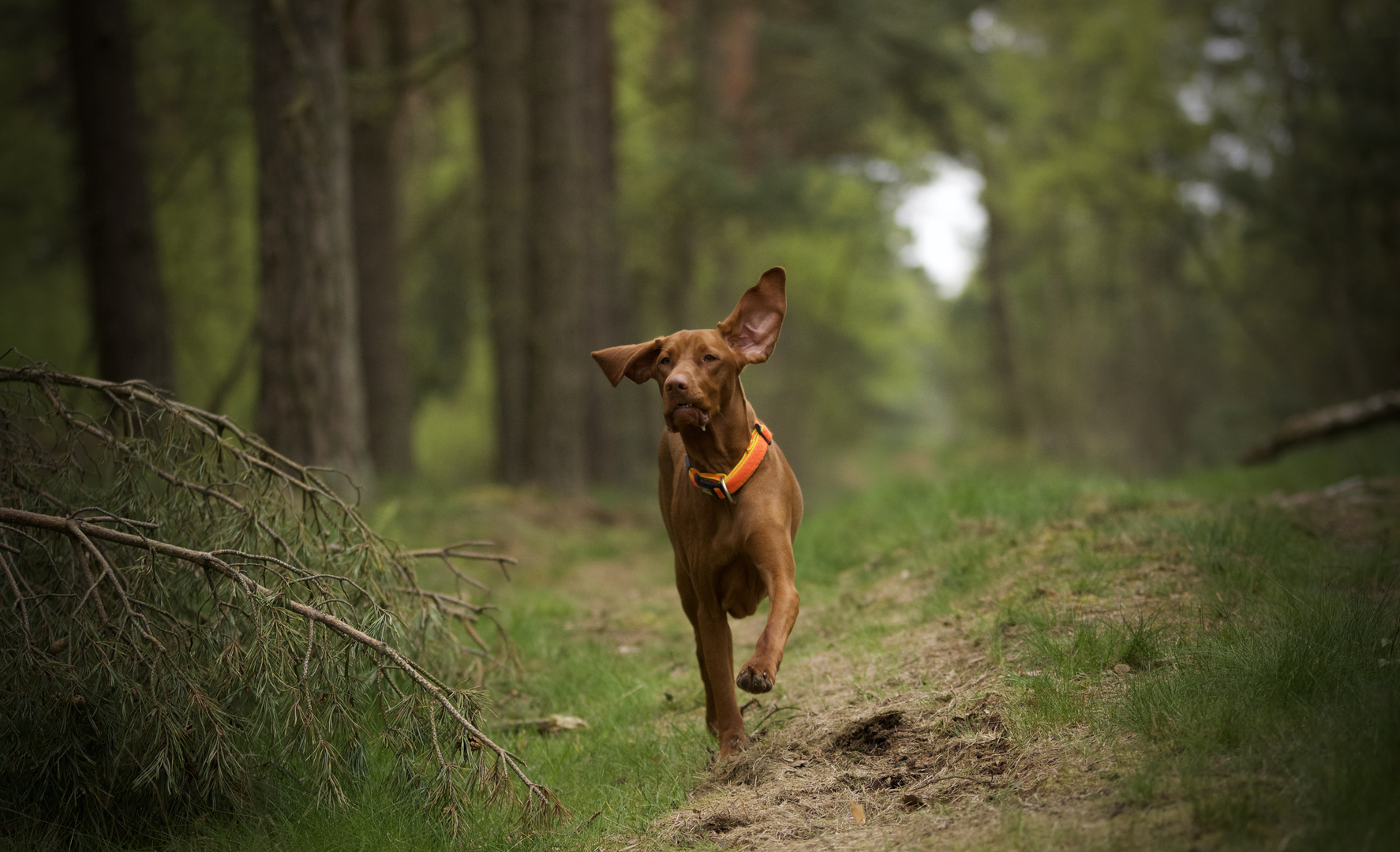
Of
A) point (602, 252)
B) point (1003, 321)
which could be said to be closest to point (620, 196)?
point (602, 252)

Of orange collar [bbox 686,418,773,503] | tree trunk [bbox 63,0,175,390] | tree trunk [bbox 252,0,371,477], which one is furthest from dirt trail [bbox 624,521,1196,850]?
tree trunk [bbox 63,0,175,390]

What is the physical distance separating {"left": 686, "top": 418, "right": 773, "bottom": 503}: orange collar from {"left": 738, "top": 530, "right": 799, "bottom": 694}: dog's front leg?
217mm

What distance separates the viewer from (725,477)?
394 centimetres

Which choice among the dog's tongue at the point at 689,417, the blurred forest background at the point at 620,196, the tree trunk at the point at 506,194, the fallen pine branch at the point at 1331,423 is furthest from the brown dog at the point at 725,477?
the tree trunk at the point at 506,194

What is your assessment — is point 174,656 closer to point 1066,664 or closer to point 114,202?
point 1066,664

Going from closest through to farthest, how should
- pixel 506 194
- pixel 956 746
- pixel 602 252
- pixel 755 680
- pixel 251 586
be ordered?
pixel 755 680 < pixel 956 746 < pixel 251 586 < pixel 506 194 < pixel 602 252

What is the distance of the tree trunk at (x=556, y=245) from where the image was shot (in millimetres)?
12562

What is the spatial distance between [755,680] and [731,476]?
0.85 metres

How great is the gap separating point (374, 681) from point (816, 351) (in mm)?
26218

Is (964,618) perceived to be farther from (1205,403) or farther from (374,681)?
(1205,403)

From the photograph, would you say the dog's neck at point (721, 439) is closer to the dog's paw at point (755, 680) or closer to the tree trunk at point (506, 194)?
the dog's paw at point (755, 680)

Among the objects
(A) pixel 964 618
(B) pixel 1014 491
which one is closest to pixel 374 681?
(A) pixel 964 618

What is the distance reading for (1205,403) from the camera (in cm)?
3231

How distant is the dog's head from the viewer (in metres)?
3.67
